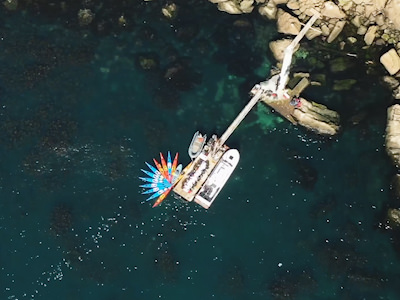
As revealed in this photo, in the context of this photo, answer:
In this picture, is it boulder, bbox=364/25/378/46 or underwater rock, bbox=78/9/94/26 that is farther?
underwater rock, bbox=78/9/94/26

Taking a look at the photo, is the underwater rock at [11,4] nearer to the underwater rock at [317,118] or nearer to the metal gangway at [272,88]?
the metal gangway at [272,88]

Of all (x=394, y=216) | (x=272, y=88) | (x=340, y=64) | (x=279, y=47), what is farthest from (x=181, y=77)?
(x=394, y=216)

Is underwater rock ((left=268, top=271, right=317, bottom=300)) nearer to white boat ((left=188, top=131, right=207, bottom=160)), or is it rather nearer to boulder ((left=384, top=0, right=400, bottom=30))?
white boat ((left=188, top=131, right=207, bottom=160))

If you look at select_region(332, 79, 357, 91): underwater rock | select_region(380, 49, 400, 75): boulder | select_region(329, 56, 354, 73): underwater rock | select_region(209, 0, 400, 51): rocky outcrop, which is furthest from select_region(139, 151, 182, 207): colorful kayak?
select_region(380, 49, 400, 75): boulder

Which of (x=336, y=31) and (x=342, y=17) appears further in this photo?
(x=342, y=17)

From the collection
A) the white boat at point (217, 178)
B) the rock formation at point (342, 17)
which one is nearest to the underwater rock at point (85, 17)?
the rock formation at point (342, 17)

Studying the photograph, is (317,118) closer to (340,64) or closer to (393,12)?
(340,64)
